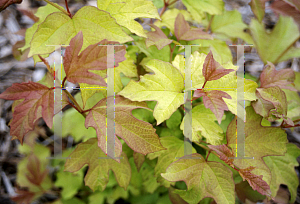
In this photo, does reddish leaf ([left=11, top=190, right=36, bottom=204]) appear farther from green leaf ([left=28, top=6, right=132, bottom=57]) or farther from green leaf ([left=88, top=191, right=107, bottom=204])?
green leaf ([left=28, top=6, right=132, bottom=57])

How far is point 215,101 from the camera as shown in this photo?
0.50 m

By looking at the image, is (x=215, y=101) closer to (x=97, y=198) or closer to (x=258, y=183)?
(x=258, y=183)

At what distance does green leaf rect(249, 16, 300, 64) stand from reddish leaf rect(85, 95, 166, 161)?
69 centimetres

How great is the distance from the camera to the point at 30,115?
0.50 meters

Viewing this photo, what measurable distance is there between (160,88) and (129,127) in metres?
0.13

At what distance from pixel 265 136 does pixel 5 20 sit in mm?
1797

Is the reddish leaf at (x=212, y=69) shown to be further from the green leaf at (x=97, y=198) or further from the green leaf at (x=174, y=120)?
the green leaf at (x=97, y=198)

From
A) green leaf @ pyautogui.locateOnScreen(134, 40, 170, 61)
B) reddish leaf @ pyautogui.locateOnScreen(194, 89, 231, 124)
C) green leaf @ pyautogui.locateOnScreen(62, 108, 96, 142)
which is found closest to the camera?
reddish leaf @ pyautogui.locateOnScreen(194, 89, 231, 124)

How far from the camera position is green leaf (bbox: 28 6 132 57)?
1.73 feet

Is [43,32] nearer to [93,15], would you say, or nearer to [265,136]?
[93,15]

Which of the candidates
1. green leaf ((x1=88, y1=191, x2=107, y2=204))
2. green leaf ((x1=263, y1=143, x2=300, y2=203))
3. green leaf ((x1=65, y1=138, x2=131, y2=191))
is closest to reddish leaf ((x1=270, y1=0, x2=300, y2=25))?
green leaf ((x1=263, y1=143, x2=300, y2=203))

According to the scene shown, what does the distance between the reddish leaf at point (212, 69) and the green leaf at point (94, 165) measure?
345 mm

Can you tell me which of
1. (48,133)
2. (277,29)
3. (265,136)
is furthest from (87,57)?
(48,133)

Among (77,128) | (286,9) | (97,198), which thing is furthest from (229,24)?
(97,198)
